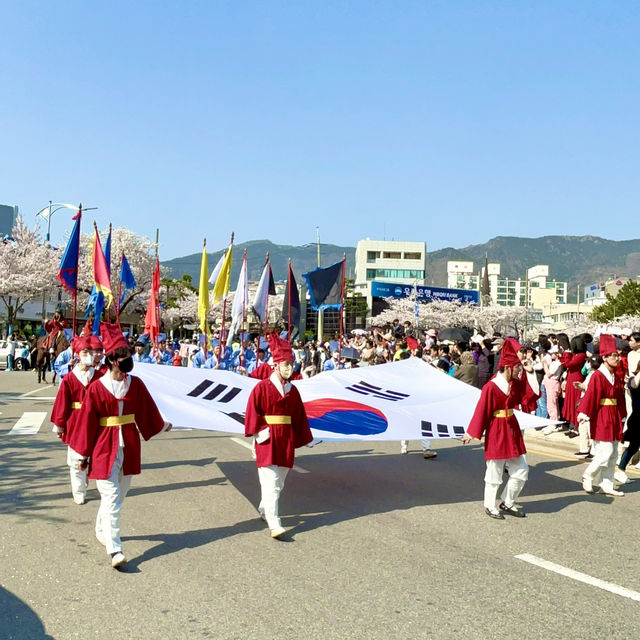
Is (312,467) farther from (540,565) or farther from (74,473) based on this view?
(540,565)

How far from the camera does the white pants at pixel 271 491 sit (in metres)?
6.59

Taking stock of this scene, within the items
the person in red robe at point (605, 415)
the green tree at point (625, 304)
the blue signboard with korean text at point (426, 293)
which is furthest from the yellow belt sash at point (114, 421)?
the blue signboard with korean text at point (426, 293)

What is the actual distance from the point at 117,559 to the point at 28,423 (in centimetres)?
966

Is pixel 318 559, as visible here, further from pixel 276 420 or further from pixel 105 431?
pixel 105 431

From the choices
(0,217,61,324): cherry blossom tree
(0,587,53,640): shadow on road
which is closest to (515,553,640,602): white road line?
(0,587,53,640): shadow on road

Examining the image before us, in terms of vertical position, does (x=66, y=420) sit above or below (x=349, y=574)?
above

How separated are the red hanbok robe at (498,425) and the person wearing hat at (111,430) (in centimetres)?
355

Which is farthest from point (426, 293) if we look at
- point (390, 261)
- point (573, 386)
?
point (573, 386)

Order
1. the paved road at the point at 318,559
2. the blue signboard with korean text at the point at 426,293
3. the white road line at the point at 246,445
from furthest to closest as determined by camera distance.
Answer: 1. the blue signboard with korean text at the point at 426,293
2. the white road line at the point at 246,445
3. the paved road at the point at 318,559

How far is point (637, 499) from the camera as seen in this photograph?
27.7ft

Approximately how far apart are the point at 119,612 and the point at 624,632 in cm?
315

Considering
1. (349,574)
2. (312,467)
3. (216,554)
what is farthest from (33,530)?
(312,467)

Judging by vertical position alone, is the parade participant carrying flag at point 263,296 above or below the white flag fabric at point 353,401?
above

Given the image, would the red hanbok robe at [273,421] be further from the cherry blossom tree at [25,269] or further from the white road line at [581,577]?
the cherry blossom tree at [25,269]
